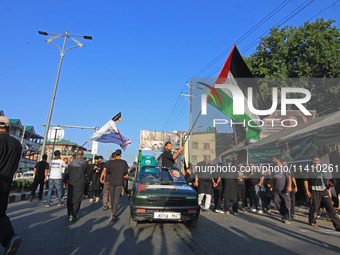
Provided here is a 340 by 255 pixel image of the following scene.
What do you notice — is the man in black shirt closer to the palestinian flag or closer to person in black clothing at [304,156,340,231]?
person in black clothing at [304,156,340,231]

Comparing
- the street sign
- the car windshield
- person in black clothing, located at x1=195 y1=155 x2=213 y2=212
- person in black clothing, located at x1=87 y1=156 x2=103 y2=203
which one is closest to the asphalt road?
the car windshield

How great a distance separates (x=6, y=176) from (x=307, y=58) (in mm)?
24931

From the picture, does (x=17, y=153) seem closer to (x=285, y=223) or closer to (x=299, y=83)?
(x=285, y=223)

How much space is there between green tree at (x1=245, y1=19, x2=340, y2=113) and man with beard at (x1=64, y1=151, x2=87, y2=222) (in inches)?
756

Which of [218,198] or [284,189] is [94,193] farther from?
[284,189]

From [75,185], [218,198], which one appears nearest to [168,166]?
[75,185]

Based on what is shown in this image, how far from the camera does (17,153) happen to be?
3.60m

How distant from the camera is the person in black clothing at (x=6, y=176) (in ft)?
10.4

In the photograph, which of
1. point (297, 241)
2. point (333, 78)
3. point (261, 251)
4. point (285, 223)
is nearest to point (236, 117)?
point (285, 223)

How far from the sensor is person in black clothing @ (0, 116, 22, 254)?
3158mm

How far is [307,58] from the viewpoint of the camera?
22.4 metres

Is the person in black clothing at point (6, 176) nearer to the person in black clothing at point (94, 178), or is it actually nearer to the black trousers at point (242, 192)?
the person in black clothing at point (94, 178)

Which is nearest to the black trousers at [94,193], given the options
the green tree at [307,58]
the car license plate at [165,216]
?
the car license plate at [165,216]

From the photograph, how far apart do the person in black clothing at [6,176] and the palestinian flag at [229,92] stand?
10.6m
